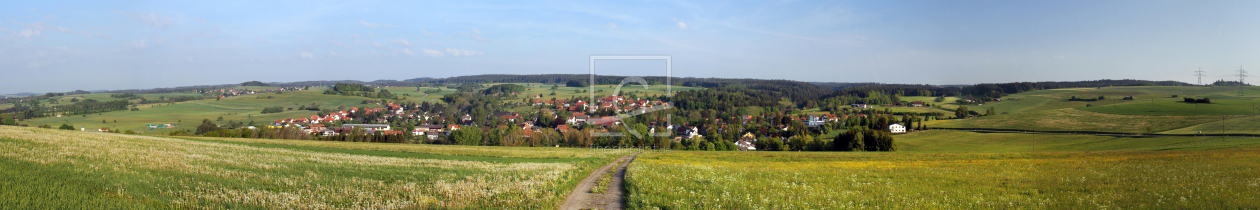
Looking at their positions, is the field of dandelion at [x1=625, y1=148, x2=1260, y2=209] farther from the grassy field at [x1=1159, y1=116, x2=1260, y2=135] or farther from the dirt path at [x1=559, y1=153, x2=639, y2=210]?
the grassy field at [x1=1159, y1=116, x2=1260, y2=135]

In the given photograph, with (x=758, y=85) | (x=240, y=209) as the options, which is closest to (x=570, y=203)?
(x=240, y=209)

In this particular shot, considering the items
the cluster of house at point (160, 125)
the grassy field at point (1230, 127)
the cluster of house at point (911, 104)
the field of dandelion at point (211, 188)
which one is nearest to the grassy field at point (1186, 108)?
the grassy field at point (1230, 127)

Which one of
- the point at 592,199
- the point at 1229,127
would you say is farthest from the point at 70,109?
the point at 1229,127

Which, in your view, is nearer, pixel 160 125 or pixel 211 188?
pixel 211 188

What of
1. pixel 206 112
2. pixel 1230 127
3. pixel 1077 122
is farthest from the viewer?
pixel 206 112

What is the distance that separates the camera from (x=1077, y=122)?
7588 centimetres

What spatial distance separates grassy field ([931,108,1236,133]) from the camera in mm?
66500

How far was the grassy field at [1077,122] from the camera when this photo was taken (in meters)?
66.5

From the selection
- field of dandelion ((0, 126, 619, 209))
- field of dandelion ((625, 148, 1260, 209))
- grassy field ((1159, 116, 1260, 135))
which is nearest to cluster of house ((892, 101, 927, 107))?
grassy field ((1159, 116, 1260, 135))

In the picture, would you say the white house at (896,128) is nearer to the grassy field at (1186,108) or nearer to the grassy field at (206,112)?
the grassy field at (1186,108)

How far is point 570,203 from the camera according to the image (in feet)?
32.7

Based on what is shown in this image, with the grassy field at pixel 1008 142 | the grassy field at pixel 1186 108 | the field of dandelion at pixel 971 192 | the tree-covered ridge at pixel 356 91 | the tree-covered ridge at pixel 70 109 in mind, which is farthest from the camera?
the tree-covered ridge at pixel 356 91

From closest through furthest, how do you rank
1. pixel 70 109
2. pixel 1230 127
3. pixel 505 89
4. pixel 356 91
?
pixel 1230 127, pixel 70 109, pixel 505 89, pixel 356 91

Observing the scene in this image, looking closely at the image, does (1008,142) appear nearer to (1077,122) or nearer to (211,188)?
(1077,122)
